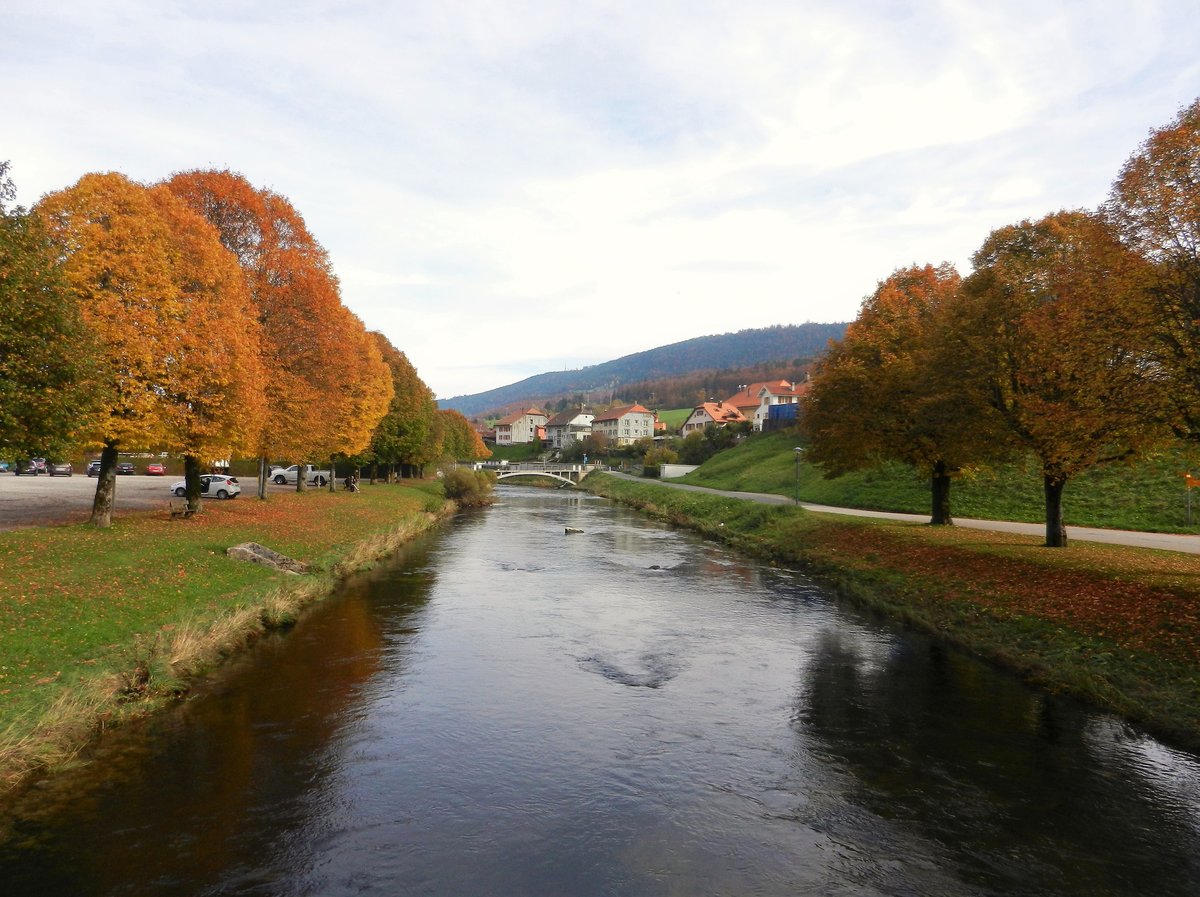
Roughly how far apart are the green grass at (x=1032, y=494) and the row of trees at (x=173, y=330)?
30.0m

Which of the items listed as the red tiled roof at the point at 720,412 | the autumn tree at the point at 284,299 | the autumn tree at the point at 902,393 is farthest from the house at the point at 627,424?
the autumn tree at the point at 284,299

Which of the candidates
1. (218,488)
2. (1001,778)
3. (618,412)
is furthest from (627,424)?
(1001,778)

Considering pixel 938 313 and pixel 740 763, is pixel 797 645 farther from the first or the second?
pixel 938 313

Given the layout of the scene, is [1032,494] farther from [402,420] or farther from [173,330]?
[402,420]

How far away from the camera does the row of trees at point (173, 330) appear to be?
1712 centimetres

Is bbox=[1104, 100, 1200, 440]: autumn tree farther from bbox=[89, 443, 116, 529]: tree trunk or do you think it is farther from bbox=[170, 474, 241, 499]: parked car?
bbox=[170, 474, 241, 499]: parked car

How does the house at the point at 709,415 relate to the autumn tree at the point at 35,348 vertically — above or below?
above

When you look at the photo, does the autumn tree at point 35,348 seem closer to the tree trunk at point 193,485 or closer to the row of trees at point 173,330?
the row of trees at point 173,330

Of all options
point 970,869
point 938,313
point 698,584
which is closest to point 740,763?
point 970,869

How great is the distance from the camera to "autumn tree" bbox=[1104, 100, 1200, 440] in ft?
57.8

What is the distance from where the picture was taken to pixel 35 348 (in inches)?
655

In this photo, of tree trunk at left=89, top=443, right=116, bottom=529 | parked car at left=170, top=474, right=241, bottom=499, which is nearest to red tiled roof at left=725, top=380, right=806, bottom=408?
parked car at left=170, top=474, right=241, bottom=499

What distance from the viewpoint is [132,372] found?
75.8 feet

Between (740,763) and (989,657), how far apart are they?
10240 mm
